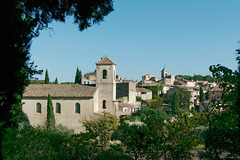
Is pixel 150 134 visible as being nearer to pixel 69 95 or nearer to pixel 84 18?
pixel 84 18

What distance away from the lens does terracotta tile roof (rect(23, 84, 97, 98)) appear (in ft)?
90.4

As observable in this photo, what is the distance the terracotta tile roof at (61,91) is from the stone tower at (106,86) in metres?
1.39

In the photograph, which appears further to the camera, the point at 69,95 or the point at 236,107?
the point at 69,95

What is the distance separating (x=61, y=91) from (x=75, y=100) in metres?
2.61

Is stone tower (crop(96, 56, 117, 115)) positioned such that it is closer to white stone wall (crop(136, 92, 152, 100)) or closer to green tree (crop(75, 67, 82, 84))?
white stone wall (crop(136, 92, 152, 100))

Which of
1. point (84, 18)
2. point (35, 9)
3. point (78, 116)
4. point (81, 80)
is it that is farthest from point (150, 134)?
point (81, 80)

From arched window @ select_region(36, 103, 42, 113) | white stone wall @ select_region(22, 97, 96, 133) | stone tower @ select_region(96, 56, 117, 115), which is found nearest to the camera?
white stone wall @ select_region(22, 97, 96, 133)

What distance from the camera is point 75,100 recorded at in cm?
2745

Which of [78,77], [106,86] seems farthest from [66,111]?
[78,77]

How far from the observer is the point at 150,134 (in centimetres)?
707

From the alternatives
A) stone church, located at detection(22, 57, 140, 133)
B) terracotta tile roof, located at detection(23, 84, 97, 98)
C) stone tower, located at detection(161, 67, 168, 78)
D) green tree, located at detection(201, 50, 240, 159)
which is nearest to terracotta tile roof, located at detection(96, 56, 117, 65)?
stone church, located at detection(22, 57, 140, 133)

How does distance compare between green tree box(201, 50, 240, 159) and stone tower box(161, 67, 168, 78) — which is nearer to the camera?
green tree box(201, 50, 240, 159)

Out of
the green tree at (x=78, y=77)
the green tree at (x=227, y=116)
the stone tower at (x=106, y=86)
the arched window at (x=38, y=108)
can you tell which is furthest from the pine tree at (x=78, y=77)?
the green tree at (x=227, y=116)

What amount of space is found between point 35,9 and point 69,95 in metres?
21.9
